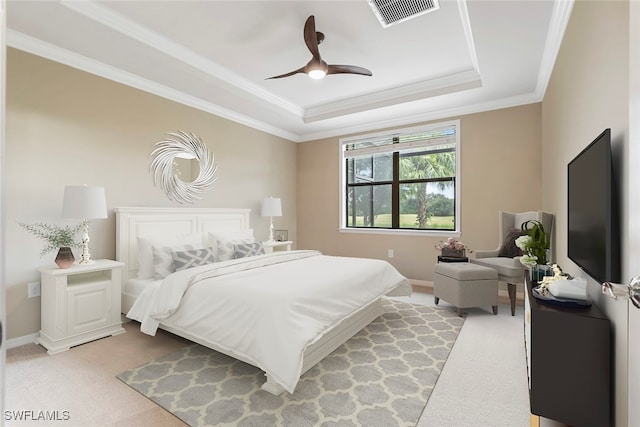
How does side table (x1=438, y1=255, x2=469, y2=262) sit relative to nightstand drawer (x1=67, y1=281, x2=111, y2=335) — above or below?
above

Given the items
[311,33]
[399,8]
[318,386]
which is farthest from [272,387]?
[399,8]

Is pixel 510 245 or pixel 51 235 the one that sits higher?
pixel 51 235

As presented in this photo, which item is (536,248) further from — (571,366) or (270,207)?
(270,207)

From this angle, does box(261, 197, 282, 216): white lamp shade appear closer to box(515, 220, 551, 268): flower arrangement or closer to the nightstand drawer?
the nightstand drawer

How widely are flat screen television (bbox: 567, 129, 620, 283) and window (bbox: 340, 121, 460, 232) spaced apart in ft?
9.10

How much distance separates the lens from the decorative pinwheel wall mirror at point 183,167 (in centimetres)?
370

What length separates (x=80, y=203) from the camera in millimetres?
2641

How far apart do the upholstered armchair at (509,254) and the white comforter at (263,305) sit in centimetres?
144

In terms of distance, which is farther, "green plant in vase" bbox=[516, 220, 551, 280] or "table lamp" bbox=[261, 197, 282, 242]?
"table lamp" bbox=[261, 197, 282, 242]

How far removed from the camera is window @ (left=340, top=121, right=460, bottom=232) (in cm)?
464

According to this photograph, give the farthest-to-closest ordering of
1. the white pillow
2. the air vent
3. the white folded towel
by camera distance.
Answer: the white pillow, the air vent, the white folded towel

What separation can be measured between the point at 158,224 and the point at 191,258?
814 millimetres

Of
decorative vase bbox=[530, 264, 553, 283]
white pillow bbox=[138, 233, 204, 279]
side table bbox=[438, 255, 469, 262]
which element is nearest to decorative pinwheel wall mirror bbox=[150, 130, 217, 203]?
white pillow bbox=[138, 233, 204, 279]

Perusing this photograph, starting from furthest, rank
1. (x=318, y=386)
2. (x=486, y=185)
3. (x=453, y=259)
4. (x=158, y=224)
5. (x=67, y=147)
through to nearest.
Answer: (x=486, y=185)
(x=453, y=259)
(x=158, y=224)
(x=67, y=147)
(x=318, y=386)
